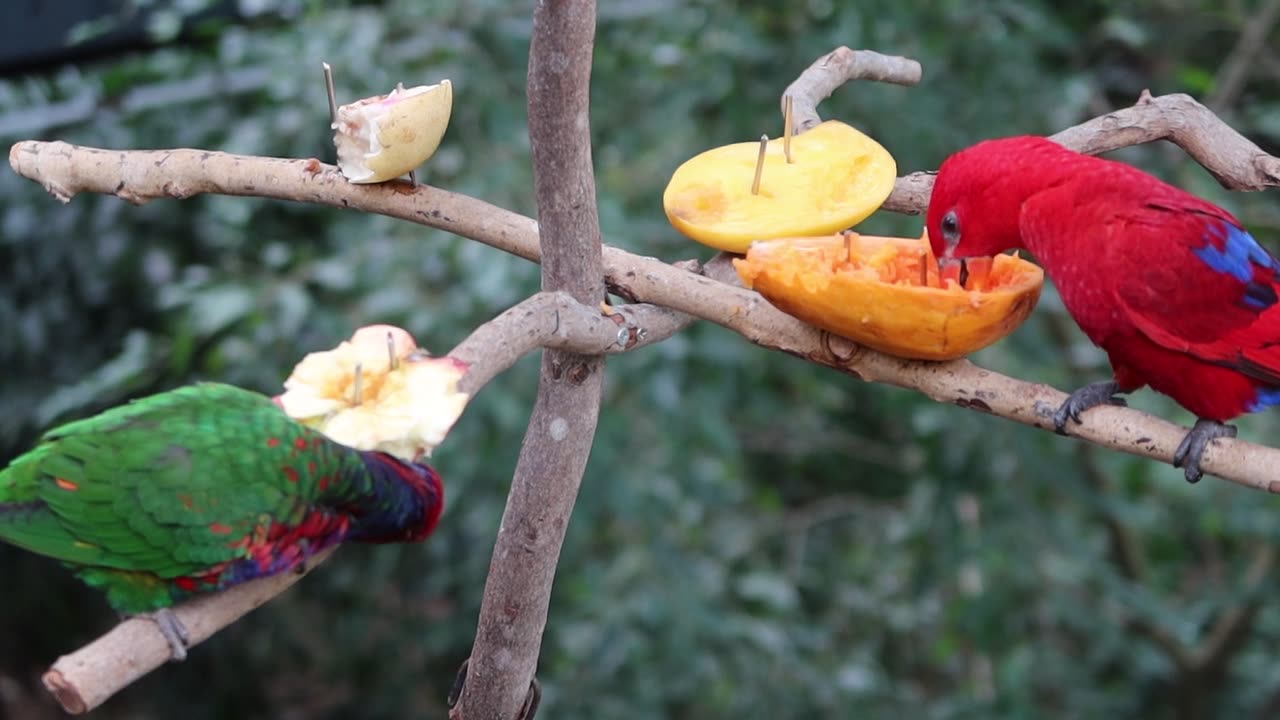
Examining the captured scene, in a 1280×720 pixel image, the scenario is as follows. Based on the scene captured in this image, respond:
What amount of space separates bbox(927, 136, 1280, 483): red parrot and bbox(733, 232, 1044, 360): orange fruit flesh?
4.7 inches

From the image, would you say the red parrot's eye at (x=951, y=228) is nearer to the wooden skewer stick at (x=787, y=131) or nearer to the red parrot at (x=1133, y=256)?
the red parrot at (x=1133, y=256)

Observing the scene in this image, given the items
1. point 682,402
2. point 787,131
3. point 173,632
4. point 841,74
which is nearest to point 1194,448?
point 787,131

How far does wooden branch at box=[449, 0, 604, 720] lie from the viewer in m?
1.13

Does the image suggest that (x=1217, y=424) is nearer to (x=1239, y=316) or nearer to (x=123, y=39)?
(x=1239, y=316)

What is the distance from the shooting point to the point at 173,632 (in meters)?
1.14

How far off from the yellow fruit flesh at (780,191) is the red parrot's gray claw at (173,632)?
2.16 feet

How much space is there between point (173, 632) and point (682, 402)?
1483 mm

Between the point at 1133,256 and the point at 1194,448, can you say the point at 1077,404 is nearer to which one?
the point at 1194,448

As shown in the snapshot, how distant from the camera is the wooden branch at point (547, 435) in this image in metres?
1.13

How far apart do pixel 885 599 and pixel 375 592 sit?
4.25 ft

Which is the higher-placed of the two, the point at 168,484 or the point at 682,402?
the point at 168,484

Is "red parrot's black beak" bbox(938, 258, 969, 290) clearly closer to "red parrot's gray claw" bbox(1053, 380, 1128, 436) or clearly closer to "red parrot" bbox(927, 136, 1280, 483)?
"red parrot" bbox(927, 136, 1280, 483)

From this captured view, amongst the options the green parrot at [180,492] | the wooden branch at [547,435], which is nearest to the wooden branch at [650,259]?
the wooden branch at [547,435]

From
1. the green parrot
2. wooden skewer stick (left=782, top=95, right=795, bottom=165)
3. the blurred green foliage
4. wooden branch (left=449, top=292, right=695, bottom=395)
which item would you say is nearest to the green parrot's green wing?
the green parrot
